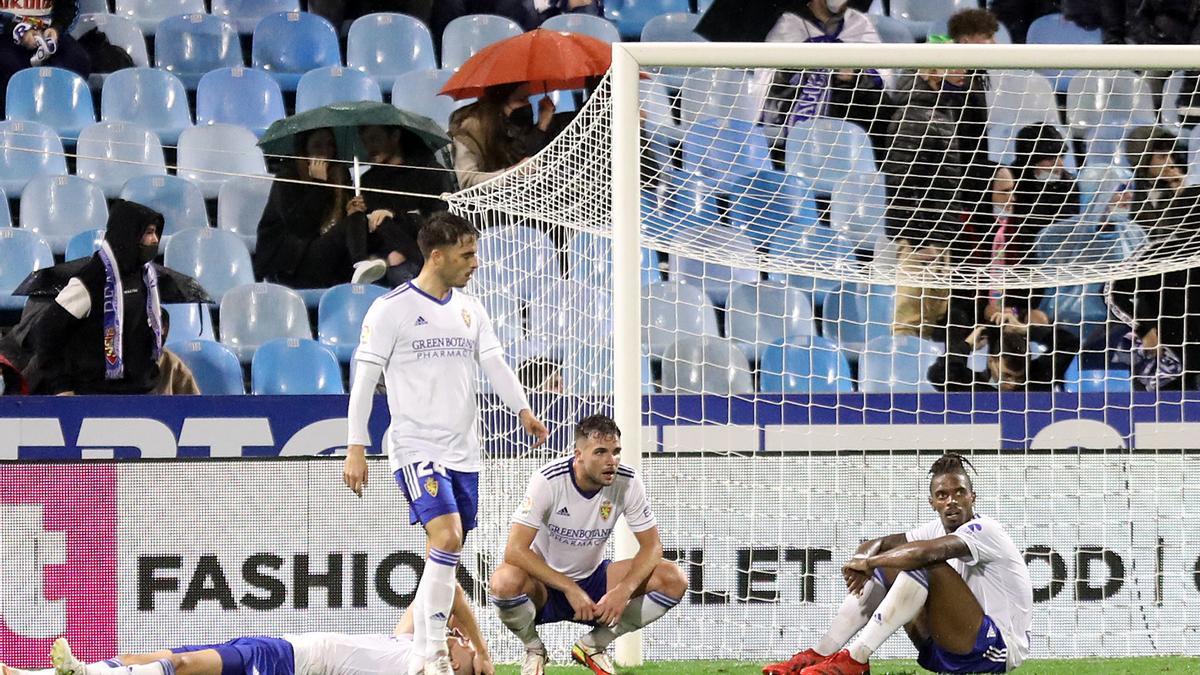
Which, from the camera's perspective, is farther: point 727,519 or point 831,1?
point 831,1

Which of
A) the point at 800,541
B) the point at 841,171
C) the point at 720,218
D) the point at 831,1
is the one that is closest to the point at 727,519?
the point at 800,541

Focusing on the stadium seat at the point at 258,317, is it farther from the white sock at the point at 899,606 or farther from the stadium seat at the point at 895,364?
the white sock at the point at 899,606

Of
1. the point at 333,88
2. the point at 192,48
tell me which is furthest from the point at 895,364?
the point at 192,48

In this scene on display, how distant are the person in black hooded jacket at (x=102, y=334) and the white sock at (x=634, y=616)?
12.0ft

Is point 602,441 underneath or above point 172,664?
above

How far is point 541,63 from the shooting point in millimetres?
8703

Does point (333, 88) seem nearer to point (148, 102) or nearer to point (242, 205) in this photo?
point (242, 205)

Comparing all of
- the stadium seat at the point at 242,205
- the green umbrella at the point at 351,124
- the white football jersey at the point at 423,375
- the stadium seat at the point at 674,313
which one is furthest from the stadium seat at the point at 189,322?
the white football jersey at the point at 423,375

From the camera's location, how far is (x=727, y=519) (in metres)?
6.70

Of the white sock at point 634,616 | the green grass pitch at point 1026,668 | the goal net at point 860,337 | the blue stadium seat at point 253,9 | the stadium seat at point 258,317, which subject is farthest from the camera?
the blue stadium seat at point 253,9

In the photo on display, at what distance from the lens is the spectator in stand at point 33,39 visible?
9.49 metres

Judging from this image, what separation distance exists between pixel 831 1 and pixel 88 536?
232 inches

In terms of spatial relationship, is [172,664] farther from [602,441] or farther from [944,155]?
[944,155]

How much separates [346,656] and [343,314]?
4.06m
